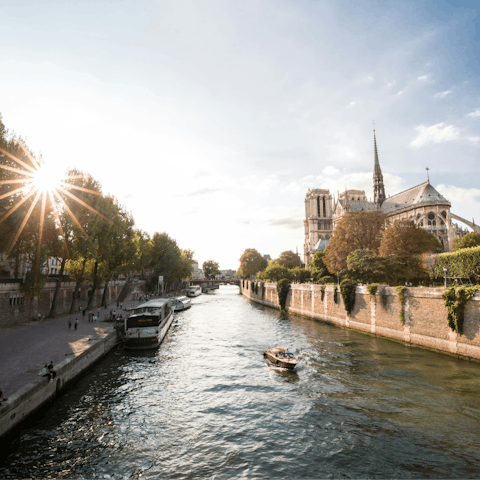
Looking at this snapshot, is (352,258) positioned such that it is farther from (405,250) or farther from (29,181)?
(29,181)

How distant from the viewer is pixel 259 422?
15039mm

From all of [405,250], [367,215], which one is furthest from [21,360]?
[367,215]

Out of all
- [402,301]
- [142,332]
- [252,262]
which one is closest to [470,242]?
[402,301]

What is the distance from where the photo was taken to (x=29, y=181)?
2766 cm

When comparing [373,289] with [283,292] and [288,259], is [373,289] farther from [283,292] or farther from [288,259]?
[288,259]

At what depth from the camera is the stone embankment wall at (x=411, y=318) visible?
79.3ft

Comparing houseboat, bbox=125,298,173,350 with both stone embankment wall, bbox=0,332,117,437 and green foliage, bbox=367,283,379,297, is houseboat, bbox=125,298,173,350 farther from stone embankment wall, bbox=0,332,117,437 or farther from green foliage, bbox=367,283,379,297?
green foliage, bbox=367,283,379,297

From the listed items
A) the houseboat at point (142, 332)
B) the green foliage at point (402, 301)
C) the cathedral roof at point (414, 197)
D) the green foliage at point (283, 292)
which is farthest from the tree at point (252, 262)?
the houseboat at point (142, 332)

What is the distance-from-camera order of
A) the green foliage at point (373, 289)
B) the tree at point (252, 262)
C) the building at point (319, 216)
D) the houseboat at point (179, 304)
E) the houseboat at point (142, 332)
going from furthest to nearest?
the building at point (319, 216) → the tree at point (252, 262) → the houseboat at point (179, 304) → the green foliage at point (373, 289) → the houseboat at point (142, 332)

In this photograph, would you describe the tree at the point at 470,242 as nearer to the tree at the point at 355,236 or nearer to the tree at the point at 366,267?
the tree at the point at 355,236

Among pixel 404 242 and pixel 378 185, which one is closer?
pixel 404 242

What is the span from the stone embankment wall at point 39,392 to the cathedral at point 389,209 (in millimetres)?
53109

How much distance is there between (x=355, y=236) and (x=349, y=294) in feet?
57.5

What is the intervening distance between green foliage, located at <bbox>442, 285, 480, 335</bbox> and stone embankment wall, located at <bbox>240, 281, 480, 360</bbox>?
272mm
